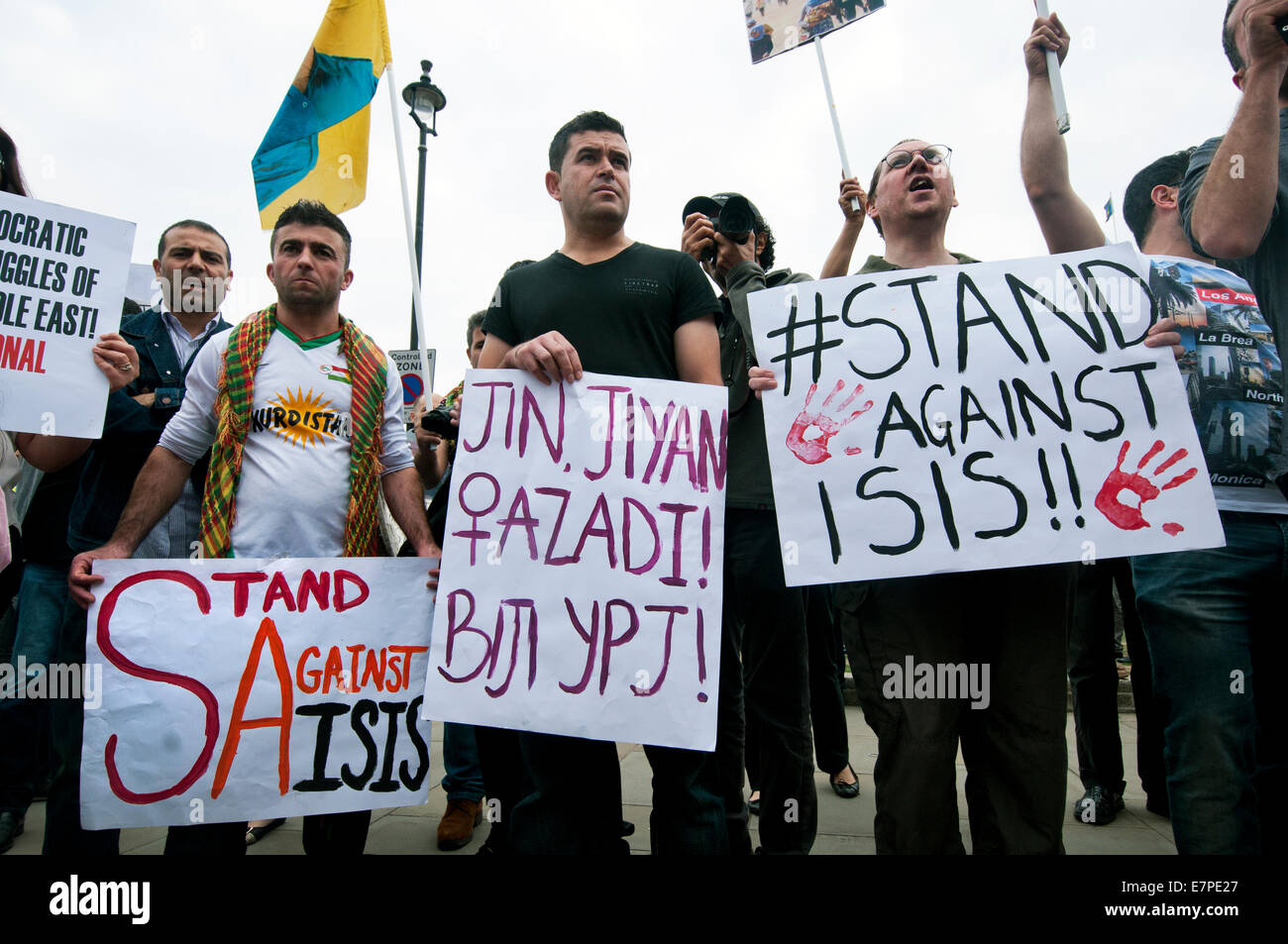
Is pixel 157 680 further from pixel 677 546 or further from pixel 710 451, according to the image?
pixel 710 451

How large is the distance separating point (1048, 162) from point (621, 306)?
122cm

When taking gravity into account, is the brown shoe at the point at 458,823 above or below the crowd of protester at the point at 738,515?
below

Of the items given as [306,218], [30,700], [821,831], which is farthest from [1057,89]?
[30,700]

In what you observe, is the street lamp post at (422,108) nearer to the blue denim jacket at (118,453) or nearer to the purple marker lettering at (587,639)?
the blue denim jacket at (118,453)

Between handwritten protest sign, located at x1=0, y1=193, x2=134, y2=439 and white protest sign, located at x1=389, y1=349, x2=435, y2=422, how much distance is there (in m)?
2.06

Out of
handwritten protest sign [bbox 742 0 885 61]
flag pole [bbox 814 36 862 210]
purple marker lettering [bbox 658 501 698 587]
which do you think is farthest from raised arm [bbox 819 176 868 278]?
purple marker lettering [bbox 658 501 698 587]

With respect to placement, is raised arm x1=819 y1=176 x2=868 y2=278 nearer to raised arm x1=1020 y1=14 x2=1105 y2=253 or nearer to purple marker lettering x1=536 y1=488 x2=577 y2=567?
raised arm x1=1020 y1=14 x2=1105 y2=253

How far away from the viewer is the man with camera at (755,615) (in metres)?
2.21

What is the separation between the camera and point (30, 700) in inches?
109

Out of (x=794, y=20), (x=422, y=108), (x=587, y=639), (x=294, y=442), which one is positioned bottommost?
(x=587, y=639)

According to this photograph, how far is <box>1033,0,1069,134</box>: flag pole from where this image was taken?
189cm

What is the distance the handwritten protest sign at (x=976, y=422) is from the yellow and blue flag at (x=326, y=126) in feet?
→ 8.45

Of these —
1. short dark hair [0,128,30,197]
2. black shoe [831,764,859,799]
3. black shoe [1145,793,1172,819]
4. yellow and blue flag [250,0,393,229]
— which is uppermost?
yellow and blue flag [250,0,393,229]

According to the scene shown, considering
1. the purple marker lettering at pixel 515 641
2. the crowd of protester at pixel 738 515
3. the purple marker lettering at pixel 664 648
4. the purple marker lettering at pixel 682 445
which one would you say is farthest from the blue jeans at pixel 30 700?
the purple marker lettering at pixel 682 445
